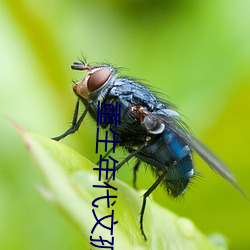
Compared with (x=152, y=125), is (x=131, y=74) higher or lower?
lower

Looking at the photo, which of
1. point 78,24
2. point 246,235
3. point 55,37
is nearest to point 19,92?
point 55,37

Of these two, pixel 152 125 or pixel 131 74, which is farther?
pixel 131 74

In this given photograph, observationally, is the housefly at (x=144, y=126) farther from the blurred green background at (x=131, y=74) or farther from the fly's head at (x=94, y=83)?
the blurred green background at (x=131, y=74)

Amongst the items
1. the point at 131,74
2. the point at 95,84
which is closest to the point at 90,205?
the point at 95,84

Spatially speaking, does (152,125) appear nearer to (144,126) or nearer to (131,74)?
(144,126)

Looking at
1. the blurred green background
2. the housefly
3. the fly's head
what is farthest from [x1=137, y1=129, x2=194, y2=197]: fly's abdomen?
the blurred green background

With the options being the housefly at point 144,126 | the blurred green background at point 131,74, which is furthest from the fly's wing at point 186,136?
the blurred green background at point 131,74

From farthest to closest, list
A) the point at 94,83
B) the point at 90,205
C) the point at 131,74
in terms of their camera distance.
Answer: the point at 131,74
the point at 94,83
the point at 90,205
